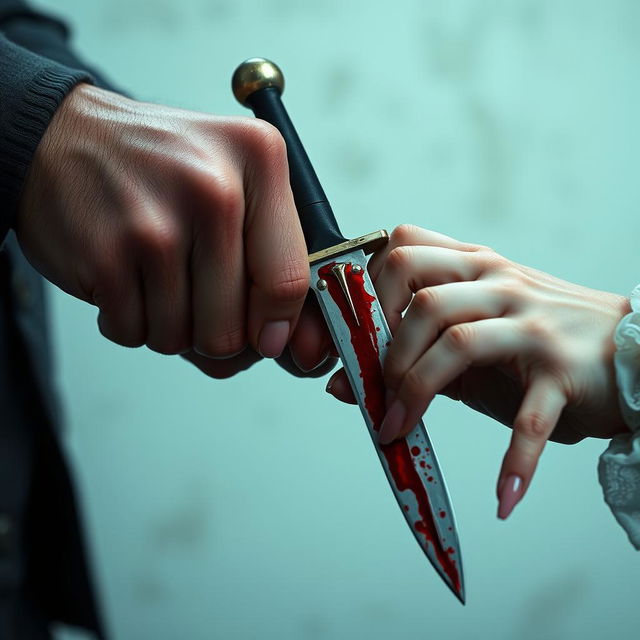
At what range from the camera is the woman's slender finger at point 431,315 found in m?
0.63

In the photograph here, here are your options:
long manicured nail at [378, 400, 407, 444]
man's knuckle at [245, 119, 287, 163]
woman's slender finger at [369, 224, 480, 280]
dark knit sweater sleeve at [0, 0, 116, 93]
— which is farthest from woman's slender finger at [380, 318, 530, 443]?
dark knit sweater sleeve at [0, 0, 116, 93]

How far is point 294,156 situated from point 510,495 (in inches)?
15.1

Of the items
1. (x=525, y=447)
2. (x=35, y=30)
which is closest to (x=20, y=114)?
(x=525, y=447)

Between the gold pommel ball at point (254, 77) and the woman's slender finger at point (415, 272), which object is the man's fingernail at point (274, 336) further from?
the gold pommel ball at point (254, 77)

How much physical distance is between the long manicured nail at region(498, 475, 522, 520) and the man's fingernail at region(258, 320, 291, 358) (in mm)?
236

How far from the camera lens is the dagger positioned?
622mm

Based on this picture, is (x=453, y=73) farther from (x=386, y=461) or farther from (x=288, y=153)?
(x=386, y=461)

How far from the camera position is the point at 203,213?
0.61 metres

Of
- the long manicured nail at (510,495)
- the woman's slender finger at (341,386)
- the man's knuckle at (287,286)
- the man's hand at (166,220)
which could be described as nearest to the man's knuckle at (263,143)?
the man's hand at (166,220)

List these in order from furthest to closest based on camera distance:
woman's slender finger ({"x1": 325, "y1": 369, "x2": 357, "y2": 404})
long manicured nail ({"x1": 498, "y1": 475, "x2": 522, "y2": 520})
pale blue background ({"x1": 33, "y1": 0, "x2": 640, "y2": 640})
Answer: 1. pale blue background ({"x1": 33, "y1": 0, "x2": 640, "y2": 640})
2. woman's slender finger ({"x1": 325, "y1": 369, "x2": 357, "y2": 404})
3. long manicured nail ({"x1": 498, "y1": 475, "x2": 522, "y2": 520})

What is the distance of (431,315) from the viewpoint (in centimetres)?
62

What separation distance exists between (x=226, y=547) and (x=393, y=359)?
1.16 metres

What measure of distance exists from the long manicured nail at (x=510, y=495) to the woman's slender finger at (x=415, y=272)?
0.60 feet

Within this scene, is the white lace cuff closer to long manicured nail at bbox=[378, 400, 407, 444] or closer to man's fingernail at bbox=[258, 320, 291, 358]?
long manicured nail at bbox=[378, 400, 407, 444]
